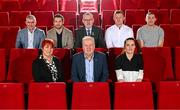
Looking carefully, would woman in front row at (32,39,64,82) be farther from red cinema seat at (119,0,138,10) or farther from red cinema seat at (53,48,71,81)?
red cinema seat at (119,0,138,10)

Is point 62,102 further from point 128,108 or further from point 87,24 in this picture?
point 87,24

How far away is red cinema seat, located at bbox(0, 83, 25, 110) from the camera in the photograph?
2775 mm

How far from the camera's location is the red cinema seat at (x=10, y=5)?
5.05m

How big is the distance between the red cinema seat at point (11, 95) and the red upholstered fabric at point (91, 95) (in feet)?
1.15

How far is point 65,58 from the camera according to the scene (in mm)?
3486

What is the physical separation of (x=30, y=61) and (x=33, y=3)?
1.80 metres

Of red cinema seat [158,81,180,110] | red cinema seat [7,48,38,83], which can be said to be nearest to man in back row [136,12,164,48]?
red cinema seat [7,48,38,83]

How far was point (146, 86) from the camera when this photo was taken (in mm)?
2795

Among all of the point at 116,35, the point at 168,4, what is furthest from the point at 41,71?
the point at 168,4

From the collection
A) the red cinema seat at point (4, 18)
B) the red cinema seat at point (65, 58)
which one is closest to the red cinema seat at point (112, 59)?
the red cinema seat at point (65, 58)

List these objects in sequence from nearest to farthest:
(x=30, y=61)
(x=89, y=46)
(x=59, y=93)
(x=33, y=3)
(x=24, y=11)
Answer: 1. (x=59, y=93)
2. (x=89, y=46)
3. (x=30, y=61)
4. (x=24, y=11)
5. (x=33, y=3)

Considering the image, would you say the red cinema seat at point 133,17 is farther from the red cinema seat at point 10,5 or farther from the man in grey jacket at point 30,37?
the red cinema seat at point 10,5

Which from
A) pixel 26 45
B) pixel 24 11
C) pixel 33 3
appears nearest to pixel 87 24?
pixel 26 45

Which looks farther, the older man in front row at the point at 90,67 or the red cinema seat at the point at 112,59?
the red cinema seat at the point at 112,59
